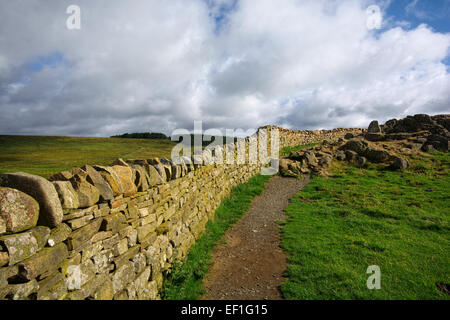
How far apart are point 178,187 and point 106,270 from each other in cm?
280

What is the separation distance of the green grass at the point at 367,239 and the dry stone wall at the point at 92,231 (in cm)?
274

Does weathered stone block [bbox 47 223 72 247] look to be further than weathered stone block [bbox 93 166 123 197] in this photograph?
No

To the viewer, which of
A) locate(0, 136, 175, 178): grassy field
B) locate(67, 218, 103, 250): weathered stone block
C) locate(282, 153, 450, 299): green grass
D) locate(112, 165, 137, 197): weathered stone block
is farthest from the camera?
locate(0, 136, 175, 178): grassy field

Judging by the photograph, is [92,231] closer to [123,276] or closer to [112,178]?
[112,178]

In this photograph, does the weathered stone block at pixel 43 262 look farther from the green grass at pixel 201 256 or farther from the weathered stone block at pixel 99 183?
the green grass at pixel 201 256

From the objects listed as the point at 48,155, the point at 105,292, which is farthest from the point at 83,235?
the point at 48,155

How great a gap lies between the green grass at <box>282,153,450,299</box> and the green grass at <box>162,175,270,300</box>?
1.81 metres

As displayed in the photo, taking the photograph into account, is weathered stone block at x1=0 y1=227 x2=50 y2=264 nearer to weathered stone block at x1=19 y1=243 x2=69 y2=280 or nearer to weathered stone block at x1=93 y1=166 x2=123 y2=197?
weathered stone block at x1=19 y1=243 x2=69 y2=280

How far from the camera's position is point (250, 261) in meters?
5.85

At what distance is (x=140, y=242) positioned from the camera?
13.6 ft

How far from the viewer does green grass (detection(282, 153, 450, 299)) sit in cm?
459

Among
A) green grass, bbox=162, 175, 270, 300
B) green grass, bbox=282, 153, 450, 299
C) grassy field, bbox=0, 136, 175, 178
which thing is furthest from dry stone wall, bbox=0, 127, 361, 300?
grassy field, bbox=0, 136, 175, 178
